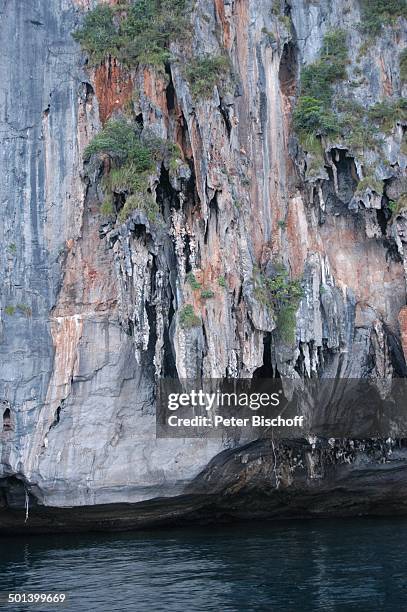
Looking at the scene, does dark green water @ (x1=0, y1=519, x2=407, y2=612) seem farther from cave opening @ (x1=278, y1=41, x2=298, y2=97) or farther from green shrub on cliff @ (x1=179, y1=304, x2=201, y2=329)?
cave opening @ (x1=278, y1=41, x2=298, y2=97)

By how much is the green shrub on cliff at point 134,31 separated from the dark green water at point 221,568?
15.7m

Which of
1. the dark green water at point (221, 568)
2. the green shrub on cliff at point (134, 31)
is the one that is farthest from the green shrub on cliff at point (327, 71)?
the dark green water at point (221, 568)

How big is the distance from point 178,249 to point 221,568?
9856mm

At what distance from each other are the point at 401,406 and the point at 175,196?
1060 cm

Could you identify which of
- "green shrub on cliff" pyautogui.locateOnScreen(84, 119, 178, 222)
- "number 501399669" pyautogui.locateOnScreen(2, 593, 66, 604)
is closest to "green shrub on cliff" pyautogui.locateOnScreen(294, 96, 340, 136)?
"green shrub on cliff" pyautogui.locateOnScreen(84, 119, 178, 222)

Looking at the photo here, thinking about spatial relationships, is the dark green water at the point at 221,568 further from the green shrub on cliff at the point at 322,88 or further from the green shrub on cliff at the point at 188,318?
the green shrub on cliff at the point at 322,88

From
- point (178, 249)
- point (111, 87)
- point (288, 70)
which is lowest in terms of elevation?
point (178, 249)

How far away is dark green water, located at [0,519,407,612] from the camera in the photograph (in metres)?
15.9

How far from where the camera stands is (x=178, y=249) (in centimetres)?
2334

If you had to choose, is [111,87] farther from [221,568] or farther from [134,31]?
[221,568]

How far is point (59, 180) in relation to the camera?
2478 cm

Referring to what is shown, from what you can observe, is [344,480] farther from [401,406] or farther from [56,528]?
[56,528]

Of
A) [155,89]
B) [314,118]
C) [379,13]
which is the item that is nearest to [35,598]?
[155,89]

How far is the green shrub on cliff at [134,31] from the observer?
24906 mm
